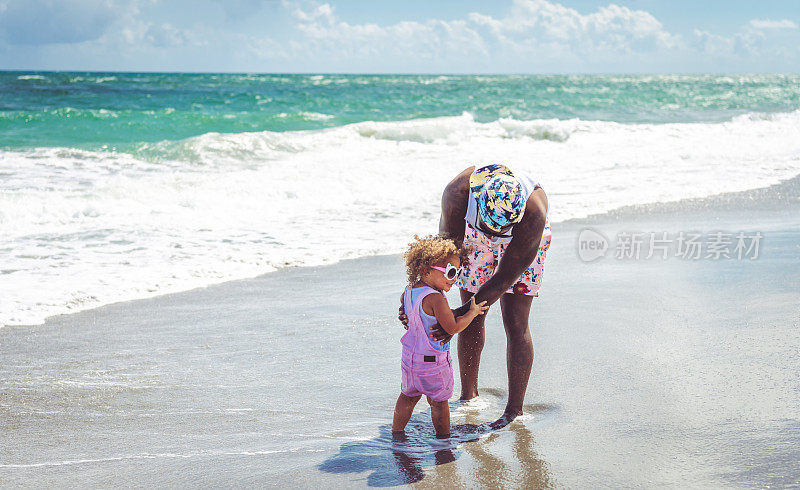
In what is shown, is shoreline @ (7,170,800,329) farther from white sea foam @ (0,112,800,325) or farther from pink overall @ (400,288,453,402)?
pink overall @ (400,288,453,402)

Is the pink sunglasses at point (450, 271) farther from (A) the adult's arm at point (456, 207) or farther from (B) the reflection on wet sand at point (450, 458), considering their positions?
(B) the reflection on wet sand at point (450, 458)

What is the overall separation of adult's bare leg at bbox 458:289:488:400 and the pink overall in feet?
1.62

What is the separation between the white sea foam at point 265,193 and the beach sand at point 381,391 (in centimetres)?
90

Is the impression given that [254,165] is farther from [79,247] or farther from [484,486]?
[484,486]

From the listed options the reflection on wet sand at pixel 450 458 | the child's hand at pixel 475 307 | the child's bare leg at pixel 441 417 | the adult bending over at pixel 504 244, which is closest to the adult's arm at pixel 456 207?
the adult bending over at pixel 504 244

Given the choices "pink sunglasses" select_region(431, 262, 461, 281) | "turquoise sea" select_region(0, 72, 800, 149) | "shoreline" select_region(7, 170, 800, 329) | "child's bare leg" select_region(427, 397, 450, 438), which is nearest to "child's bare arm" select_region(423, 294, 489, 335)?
"pink sunglasses" select_region(431, 262, 461, 281)

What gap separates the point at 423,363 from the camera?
10.1 feet

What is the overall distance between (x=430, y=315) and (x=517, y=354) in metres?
0.59

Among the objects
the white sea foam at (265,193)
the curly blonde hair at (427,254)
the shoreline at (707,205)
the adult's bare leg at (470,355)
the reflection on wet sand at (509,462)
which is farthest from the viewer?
the shoreline at (707,205)

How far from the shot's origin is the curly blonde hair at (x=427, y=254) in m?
3.02

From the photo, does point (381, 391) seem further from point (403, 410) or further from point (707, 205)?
point (707, 205)

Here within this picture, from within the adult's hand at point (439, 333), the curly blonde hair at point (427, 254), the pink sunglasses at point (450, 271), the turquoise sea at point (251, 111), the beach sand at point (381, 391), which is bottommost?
the beach sand at point (381, 391)

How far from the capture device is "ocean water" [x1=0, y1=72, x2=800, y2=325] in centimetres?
662

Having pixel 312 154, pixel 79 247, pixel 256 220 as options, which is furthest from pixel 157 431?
pixel 312 154
